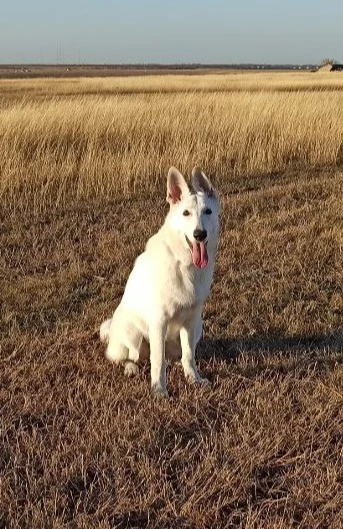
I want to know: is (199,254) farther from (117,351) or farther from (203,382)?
(117,351)

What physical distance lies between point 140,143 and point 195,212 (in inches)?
323

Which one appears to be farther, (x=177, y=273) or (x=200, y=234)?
(x=177, y=273)

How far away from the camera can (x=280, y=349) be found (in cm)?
441

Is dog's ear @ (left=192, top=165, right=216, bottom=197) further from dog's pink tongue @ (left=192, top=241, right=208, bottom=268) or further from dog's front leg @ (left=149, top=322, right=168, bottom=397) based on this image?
dog's front leg @ (left=149, top=322, right=168, bottom=397)

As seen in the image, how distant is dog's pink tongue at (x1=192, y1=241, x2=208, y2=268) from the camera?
3502mm

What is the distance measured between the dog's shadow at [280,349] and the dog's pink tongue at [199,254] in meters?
0.96

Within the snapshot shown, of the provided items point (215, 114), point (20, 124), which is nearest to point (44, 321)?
point (20, 124)

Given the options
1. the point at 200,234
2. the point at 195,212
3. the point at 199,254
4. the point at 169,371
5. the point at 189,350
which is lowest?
the point at 169,371

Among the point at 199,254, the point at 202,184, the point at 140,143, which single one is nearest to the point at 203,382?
the point at 199,254

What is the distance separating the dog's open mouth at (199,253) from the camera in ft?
11.5

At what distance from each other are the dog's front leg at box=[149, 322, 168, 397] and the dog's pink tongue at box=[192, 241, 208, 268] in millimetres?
400

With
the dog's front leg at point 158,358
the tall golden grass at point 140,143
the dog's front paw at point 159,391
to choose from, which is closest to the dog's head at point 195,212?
the dog's front leg at point 158,358

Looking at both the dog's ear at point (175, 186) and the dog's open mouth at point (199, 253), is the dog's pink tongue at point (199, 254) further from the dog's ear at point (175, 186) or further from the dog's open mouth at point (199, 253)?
the dog's ear at point (175, 186)

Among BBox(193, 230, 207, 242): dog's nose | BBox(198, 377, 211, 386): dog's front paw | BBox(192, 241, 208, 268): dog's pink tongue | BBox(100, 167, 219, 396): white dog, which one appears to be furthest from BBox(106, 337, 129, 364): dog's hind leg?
BBox(193, 230, 207, 242): dog's nose
